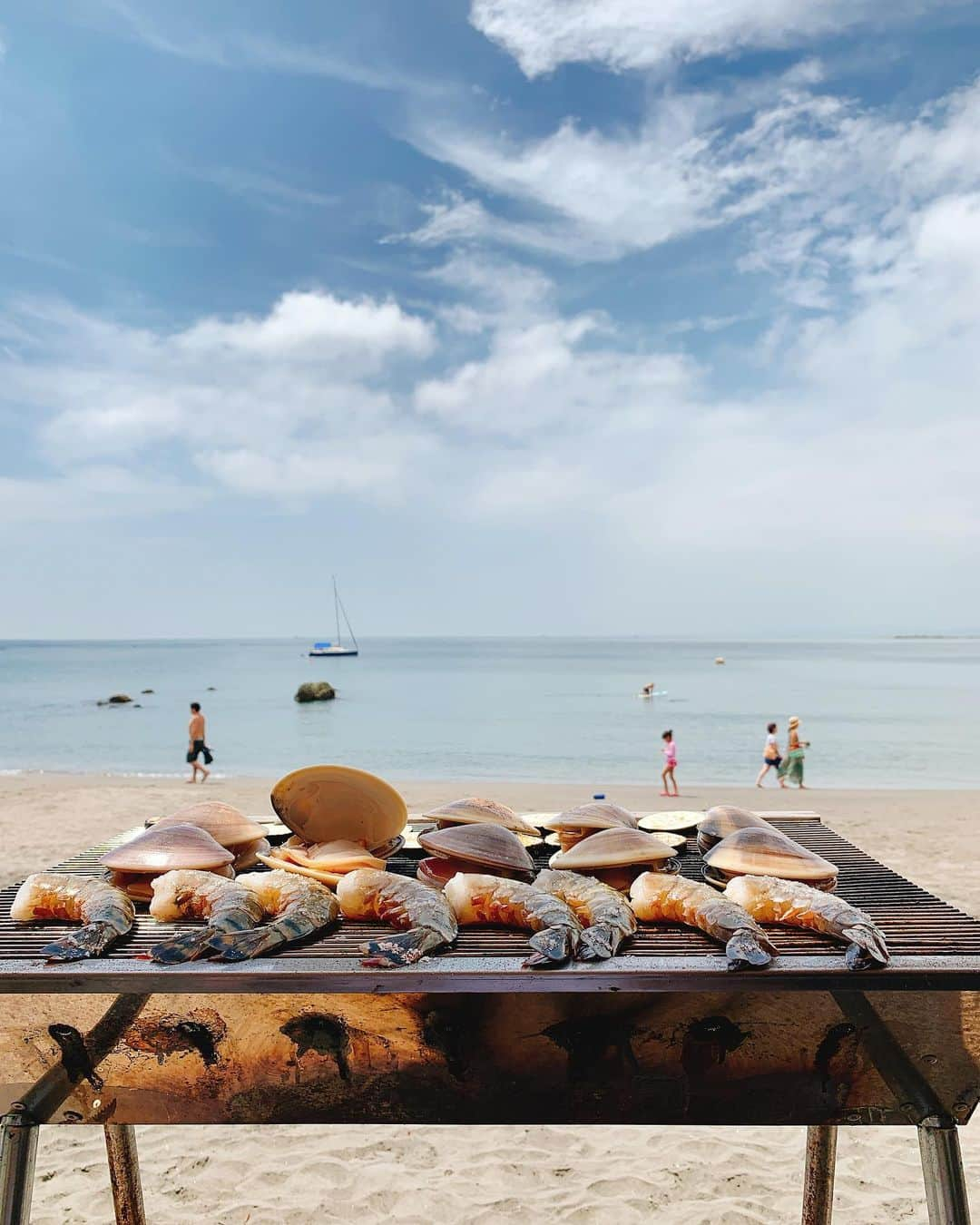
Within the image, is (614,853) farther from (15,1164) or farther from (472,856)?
(15,1164)

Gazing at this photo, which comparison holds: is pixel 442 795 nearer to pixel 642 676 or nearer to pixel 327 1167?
pixel 327 1167

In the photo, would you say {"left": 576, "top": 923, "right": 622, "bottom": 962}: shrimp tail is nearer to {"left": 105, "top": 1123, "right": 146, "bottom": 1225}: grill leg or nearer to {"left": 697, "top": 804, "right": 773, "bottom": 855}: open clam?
{"left": 697, "top": 804, "right": 773, "bottom": 855}: open clam

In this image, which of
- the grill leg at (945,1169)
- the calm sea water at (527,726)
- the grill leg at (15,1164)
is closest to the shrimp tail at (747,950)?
the grill leg at (945,1169)

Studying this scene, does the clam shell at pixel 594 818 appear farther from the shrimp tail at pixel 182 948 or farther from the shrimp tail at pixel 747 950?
the shrimp tail at pixel 182 948

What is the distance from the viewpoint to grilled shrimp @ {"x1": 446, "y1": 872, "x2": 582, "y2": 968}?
1708 millimetres

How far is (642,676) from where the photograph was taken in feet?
253

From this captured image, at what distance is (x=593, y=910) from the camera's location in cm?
183

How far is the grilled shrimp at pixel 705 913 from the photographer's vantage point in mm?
1595

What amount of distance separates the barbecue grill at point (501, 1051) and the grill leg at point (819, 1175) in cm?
104

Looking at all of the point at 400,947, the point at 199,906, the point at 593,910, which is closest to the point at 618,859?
the point at 593,910

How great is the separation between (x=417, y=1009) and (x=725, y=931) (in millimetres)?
661

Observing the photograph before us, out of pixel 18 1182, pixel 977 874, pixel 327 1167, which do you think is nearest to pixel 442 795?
pixel 977 874

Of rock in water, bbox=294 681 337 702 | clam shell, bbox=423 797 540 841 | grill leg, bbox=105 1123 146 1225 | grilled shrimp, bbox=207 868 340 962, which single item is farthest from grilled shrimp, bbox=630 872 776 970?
rock in water, bbox=294 681 337 702

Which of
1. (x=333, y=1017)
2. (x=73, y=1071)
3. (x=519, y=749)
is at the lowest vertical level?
(x=519, y=749)
